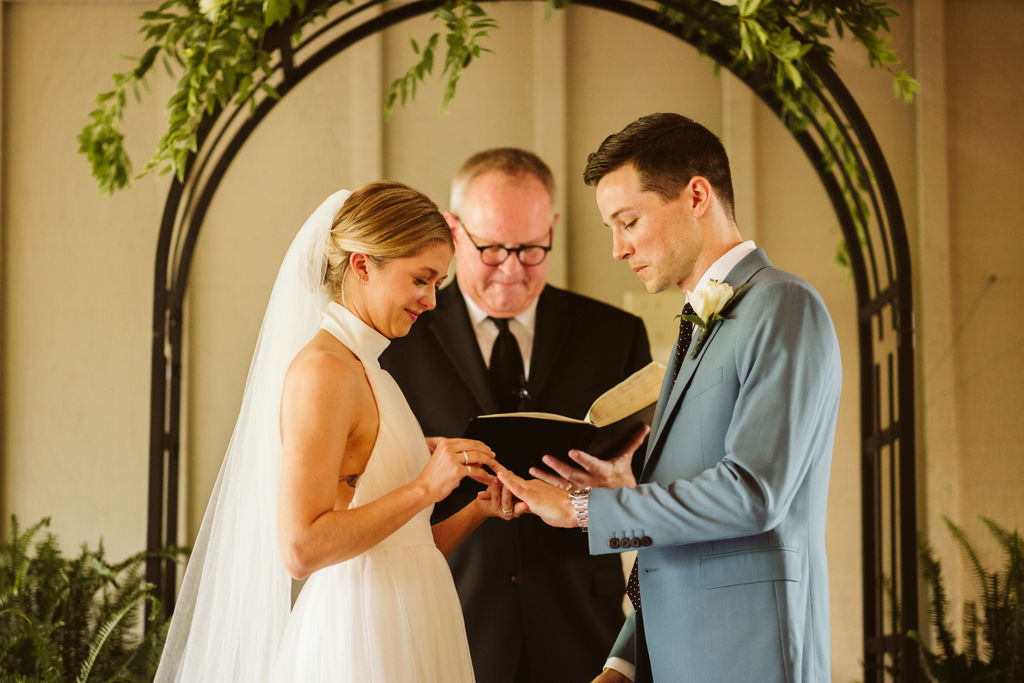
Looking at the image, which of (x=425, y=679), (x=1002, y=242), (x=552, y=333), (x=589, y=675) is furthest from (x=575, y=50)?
(x=425, y=679)

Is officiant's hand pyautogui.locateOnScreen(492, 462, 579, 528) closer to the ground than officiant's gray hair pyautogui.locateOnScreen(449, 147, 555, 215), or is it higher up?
closer to the ground

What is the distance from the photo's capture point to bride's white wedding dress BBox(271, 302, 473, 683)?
200cm

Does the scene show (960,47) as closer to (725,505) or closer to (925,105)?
(925,105)

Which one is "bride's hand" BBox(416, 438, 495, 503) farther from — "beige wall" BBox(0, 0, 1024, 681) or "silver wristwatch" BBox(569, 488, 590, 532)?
"beige wall" BBox(0, 0, 1024, 681)

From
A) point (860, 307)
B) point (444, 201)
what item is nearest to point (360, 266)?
point (860, 307)

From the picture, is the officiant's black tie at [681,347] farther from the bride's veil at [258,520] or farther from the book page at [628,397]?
the bride's veil at [258,520]

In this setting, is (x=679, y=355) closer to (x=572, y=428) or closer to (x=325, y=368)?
(x=572, y=428)

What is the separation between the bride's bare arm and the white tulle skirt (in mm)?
174

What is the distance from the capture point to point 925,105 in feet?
14.6

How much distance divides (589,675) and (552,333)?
1.09 meters

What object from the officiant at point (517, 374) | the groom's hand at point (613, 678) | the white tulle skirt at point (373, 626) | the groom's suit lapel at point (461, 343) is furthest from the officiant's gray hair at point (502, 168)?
the groom's hand at point (613, 678)

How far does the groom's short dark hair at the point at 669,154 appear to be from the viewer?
210cm

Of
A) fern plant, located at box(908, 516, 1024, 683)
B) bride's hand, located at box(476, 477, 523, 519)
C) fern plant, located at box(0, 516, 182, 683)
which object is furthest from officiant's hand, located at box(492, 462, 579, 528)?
fern plant, located at box(908, 516, 1024, 683)

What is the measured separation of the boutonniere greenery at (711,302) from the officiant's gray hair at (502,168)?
1.25m
